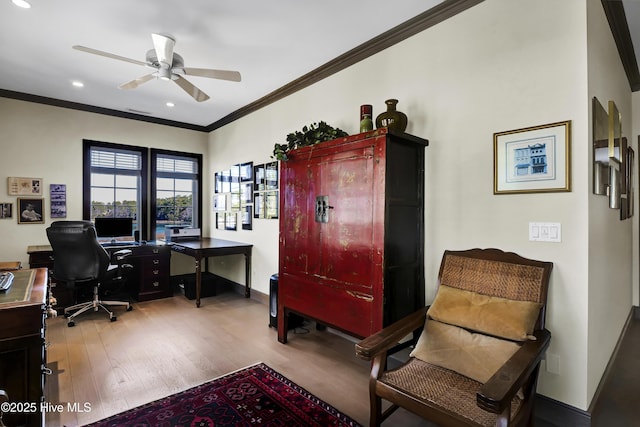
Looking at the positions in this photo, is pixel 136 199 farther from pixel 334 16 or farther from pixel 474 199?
pixel 474 199

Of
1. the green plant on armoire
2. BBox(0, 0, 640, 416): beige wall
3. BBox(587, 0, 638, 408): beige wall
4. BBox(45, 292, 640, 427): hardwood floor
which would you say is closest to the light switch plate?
BBox(0, 0, 640, 416): beige wall

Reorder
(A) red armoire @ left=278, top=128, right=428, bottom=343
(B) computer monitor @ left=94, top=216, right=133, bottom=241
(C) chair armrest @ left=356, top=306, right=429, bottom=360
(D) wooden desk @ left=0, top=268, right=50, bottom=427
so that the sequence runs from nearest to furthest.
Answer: (D) wooden desk @ left=0, top=268, right=50, bottom=427 → (C) chair armrest @ left=356, top=306, right=429, bottom=360 → (A) red armoire @ left=278, top=128, right=428, bottom=343 → (B) computer monitor @ left=94, top=216, right=133, bottom=241

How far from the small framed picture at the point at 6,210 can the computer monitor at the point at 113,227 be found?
0.94 meters

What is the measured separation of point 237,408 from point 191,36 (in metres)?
3.07

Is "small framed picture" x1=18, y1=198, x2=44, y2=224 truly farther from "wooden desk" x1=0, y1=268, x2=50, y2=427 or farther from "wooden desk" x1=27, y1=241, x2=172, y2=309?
"wooden desk" x1=0, y1=268, x2=50, y2=427

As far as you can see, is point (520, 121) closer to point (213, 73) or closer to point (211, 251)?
point (213, 73)

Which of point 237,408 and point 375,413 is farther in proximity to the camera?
point 237,408

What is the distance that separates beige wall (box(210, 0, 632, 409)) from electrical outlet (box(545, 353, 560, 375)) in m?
0.02

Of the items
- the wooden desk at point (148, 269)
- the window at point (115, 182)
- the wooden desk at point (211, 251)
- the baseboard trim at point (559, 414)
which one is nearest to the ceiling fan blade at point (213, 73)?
the wooden desk at point (211, 251)

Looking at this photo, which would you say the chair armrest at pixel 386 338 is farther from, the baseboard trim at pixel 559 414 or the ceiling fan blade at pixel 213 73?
the ceiling fan blade at pixel 213 73

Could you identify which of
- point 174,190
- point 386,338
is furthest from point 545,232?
point 174,190

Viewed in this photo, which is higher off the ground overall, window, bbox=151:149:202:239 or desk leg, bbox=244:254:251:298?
window, bbox=151:149:202:239

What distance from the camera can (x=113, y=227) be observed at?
477 centimetres

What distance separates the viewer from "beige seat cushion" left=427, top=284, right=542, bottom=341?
1750 millimetres
